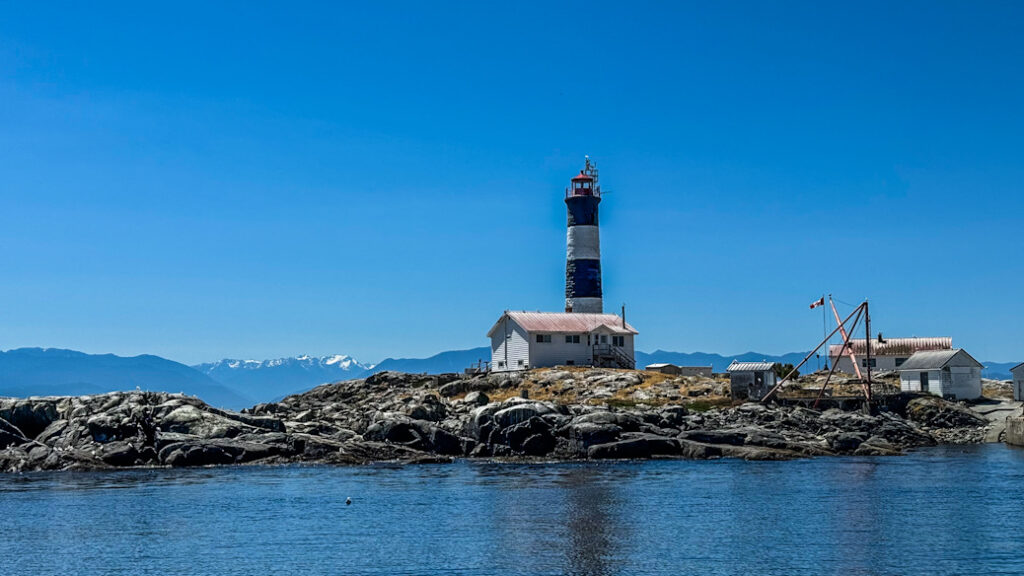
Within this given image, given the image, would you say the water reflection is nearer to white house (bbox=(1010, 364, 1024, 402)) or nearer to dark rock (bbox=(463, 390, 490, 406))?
dark rock (bbox=(463, 390, 490, 406))

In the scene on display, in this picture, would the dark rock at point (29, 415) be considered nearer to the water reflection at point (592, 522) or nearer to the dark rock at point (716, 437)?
the water reflection at point (592, 522)

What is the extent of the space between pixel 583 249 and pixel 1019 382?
1625 inches

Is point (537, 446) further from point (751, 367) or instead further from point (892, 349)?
point (892, 349)

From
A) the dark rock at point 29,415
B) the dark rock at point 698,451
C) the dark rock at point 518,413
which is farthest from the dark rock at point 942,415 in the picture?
the dark rock at point 29,415

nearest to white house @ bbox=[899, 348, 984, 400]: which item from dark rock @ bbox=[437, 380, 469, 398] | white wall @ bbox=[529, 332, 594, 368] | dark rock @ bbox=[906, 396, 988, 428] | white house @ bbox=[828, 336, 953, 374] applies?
dark rock @ bbox=[906, 396, 988, 428]

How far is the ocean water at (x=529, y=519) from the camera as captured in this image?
129ft

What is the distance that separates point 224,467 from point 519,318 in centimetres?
3976

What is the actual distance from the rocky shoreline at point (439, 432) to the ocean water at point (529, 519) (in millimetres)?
3691

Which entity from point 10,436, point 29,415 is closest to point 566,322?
point 29,415

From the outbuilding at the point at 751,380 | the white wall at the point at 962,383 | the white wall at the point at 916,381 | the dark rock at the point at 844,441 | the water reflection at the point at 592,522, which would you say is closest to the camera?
the water reflection at the point at 592,522

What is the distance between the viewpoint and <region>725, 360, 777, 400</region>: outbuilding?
88.5m

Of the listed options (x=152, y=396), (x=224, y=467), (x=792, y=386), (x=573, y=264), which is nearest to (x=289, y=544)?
(x=224, y=467)

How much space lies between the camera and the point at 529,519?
159ft

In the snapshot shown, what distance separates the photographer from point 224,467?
232 ft
